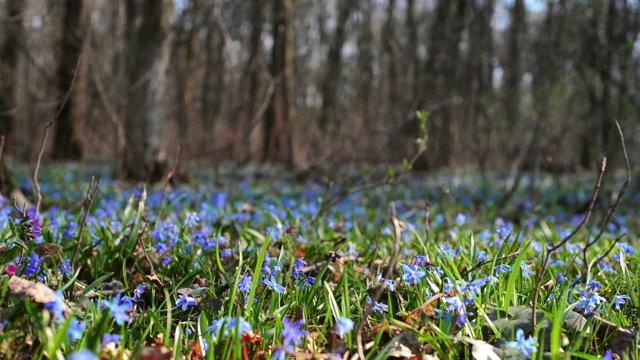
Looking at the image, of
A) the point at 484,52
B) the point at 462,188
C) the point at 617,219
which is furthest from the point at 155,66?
the point at 484,52

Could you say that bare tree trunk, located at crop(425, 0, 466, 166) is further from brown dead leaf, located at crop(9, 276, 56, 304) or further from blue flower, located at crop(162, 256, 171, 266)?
brown dead leaf, located at crop(9, 276, 56, 304)

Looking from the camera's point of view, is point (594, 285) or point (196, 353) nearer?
point (196, 353)

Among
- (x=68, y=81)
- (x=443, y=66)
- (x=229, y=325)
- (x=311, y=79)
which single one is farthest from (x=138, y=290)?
(x=311, y=79)

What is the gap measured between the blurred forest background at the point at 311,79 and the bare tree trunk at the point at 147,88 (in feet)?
0.07

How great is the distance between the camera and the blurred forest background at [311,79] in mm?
6941

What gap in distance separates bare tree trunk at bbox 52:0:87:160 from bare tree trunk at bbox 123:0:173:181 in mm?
5431

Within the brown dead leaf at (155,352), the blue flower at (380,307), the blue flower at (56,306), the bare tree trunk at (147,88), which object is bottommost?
the blue flower at (380,307)

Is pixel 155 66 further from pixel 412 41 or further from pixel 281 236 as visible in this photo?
pixel 412 41

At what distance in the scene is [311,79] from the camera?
2356 centimetres

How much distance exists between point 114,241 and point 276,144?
12.3 metres

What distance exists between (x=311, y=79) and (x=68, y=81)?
11846mm

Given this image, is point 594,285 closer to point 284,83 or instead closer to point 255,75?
point 284,83

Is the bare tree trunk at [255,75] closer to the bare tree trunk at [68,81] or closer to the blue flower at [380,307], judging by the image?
the bare tree trunk at [68,81]

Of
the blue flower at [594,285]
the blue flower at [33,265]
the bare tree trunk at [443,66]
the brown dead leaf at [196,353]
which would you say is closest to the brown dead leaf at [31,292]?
the brown dead leaf at [196,353]
